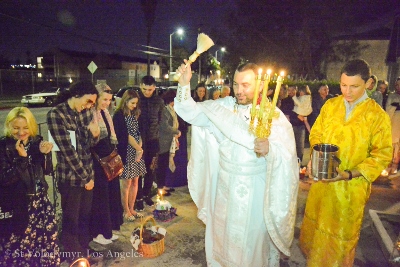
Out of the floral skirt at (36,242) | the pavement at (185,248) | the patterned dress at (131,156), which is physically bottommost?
the pavement at (185,248)

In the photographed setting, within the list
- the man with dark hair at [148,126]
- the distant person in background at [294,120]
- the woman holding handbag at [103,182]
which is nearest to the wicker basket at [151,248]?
the woman holding handbag at [103,182]

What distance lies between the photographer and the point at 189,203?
5.62 meters

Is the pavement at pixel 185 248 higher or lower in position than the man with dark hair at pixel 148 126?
lower

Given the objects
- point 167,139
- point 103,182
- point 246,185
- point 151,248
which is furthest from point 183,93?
point 167,139

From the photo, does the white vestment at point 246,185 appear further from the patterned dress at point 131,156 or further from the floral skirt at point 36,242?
the patterned dress at point 131,156

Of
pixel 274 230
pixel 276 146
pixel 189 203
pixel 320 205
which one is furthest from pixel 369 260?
pixel 189 203

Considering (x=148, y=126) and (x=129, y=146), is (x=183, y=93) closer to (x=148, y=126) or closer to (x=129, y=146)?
(x=129, y=146)

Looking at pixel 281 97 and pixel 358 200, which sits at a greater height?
pixel 281 97

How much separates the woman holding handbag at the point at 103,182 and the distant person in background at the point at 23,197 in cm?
68

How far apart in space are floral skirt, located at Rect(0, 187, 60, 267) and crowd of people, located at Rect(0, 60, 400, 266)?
1cm

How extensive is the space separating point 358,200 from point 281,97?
4.59 m

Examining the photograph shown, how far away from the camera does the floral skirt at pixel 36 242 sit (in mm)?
3152

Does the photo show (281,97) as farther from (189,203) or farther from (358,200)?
(358,200)

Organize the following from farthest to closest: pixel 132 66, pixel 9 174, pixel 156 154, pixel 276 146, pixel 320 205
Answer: pixel 132 66 < pixel 156 154 < pixel 320 205 < pixel 9 174 < pixel 276 146
